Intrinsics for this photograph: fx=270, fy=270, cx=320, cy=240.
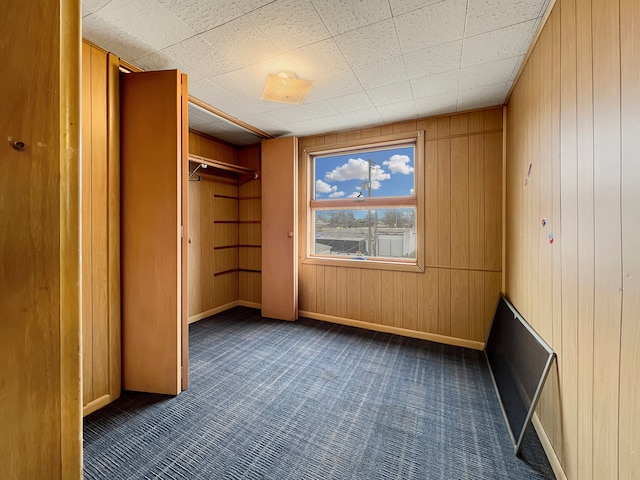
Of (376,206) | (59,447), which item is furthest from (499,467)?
(376,206)

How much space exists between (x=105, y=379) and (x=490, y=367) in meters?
3.14

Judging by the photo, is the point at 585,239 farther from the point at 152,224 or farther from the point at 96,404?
the point at 96,404

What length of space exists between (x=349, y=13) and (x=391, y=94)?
108 centimetres

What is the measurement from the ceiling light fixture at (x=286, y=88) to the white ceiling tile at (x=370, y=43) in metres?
0.48

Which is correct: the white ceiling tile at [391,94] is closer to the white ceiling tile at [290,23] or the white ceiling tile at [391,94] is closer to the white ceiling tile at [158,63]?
the white ceiling tile at [290,23]

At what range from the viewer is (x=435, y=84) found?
7.70 feet

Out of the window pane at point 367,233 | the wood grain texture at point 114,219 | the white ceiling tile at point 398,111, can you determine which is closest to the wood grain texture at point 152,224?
the wood grain texture at point 114,219

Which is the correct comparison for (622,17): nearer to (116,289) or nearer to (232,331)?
(116,289)

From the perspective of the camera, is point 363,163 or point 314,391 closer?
point 314,391

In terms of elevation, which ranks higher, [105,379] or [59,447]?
[59,447]

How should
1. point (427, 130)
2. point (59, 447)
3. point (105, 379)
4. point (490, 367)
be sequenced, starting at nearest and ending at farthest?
point (59, 447) → point (105, 379) → point (490, 367) → point (427, 130)

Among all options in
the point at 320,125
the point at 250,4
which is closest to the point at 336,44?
the point at 250,4

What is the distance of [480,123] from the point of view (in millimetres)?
2785

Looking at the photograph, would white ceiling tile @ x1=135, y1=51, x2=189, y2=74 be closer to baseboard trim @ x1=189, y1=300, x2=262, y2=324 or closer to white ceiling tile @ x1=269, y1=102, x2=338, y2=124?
white ceiling tile @ x1=269, y1=102, x2=338, y2=124
